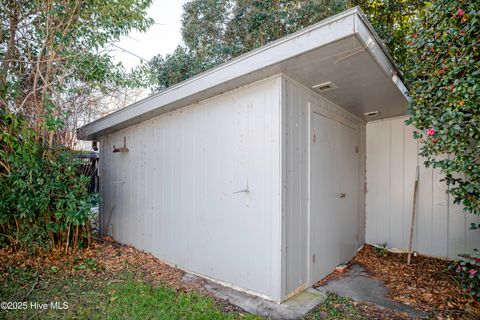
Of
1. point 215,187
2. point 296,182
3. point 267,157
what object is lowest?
point 215,187

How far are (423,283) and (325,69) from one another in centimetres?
286

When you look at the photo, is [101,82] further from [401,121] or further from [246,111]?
[401,121]

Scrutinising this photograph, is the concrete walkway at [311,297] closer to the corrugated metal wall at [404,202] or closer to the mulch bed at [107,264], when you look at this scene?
the mulch bed at [107,264]

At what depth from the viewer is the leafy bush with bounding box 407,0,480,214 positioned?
2.10 metres

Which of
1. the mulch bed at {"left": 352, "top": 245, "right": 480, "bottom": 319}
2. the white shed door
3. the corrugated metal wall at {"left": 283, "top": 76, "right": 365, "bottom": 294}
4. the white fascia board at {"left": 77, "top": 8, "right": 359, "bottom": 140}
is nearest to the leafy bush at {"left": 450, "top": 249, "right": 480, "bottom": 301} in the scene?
the mulch bed at {"left": 352, "top": 245, "right": 480, "bottom": 319}

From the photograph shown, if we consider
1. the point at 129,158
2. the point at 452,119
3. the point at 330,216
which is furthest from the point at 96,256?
the point at 452,119

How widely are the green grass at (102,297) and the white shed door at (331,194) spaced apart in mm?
1376

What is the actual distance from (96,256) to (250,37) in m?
6.49

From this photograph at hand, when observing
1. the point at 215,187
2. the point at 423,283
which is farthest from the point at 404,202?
the point at 215,187

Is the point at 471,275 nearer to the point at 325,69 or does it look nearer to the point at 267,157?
the point at 267,157

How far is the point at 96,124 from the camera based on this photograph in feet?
15.2

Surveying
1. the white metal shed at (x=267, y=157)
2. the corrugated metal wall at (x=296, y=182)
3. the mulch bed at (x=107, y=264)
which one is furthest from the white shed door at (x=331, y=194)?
the mulch bed at (x=107, y=264)

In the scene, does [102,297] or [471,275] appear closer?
[471,275]

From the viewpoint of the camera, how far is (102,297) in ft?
9.02
